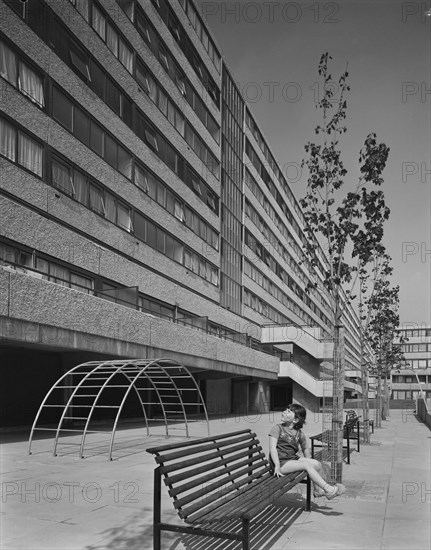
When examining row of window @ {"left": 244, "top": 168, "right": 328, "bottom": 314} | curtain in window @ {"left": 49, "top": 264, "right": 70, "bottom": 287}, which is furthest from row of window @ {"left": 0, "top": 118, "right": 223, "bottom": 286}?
row of window @ {"left": 244, "top": 168, "right": 328, "bottom": 314}

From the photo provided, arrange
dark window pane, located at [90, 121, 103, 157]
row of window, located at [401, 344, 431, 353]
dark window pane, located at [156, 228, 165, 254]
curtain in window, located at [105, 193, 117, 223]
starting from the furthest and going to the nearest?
1. row of window, located at [401, 344, 431, 353]
2. dark window pane, located at [156, 228, 165, 254]
3. curtain in window, located at [105, 193, 117, 223]
4. dark window pane, located at [90, 121, 103, 157]

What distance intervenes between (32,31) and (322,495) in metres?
19.2

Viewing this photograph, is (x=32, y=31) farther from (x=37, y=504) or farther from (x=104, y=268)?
(x=37, y=504)

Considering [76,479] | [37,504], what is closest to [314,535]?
[37,504]

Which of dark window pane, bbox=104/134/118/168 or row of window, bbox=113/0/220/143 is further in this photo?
row of window, bbox=113/0/220/143

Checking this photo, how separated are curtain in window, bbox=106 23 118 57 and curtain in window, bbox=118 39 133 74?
17.1 inches

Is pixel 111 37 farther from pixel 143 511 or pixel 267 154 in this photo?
pixel 267 154

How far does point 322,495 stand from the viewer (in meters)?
8.37

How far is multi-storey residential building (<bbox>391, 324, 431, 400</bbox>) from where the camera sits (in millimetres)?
131125

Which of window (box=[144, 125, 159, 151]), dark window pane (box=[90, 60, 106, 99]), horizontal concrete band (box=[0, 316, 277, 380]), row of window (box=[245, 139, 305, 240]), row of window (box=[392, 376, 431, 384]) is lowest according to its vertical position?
row of window (box=[392, 376, 431, 384])

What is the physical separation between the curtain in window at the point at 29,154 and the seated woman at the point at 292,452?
1583 centimetres

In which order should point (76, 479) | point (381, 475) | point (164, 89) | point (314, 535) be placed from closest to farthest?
point (314, 535) < point (76, 479) < point (381, 475) < point (164, 89)

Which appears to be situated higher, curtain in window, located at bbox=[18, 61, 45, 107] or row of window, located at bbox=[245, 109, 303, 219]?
row of window, located at bbox=[245, 109, 303, 219]

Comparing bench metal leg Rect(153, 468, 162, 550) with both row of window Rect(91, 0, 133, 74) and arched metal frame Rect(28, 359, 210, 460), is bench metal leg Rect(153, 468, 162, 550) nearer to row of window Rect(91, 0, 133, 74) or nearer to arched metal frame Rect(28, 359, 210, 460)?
arched metal frame Rect(28, 359, 210, 460)
